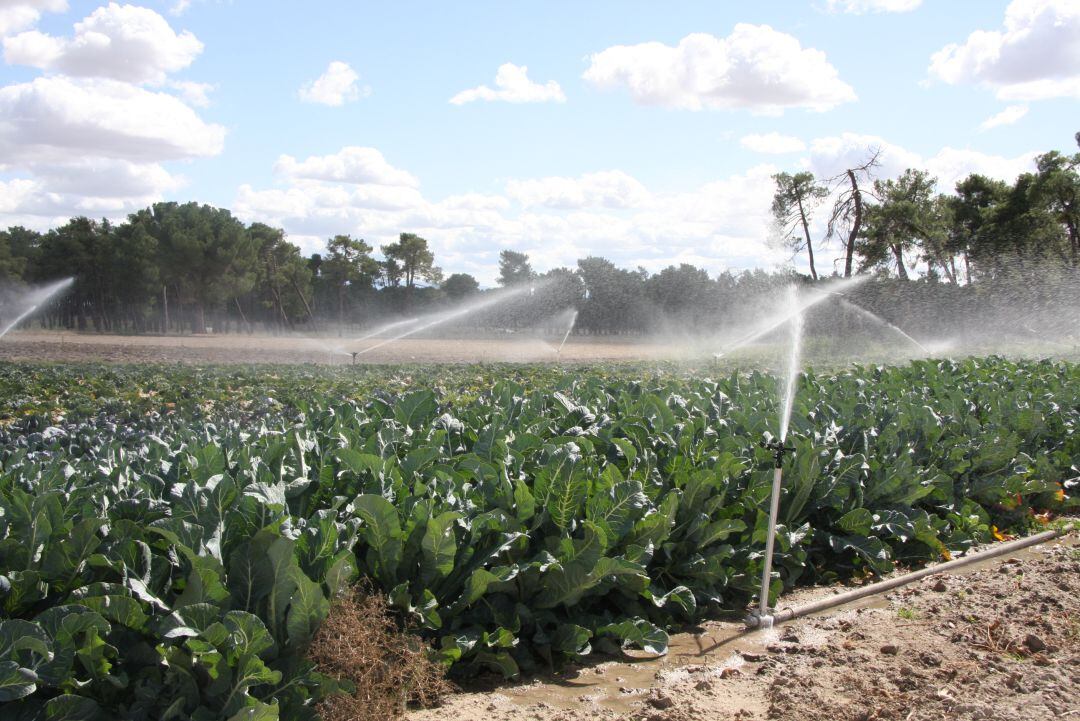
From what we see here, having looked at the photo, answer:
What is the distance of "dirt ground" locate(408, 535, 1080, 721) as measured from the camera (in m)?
3.54

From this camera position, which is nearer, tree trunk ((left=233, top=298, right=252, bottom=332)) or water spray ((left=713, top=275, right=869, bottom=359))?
water spray ((left=713, top=275, right=869, bottom=359))

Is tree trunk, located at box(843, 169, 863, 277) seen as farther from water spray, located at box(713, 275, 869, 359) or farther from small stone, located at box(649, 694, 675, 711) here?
small stone, located at box(649, 694, 675, 711)

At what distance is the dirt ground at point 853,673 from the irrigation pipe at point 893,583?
0.07 meters

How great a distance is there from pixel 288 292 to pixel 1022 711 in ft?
282

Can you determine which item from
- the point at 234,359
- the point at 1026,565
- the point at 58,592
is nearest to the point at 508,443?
the point at 58,592

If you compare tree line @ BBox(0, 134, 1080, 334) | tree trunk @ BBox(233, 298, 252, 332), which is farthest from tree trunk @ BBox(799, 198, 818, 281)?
tree trunk @ BBox(233, 298, 252, 332)

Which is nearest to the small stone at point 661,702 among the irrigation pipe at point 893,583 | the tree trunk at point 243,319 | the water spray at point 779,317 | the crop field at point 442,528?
the crop field at point 442,528

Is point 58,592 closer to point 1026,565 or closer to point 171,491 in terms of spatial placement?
point 171,491

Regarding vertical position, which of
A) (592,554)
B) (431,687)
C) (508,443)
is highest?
(508,443)

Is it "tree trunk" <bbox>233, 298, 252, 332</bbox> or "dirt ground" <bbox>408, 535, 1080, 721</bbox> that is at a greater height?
"tree trunk" <bbox>233, 298, 252, 332</bbox>

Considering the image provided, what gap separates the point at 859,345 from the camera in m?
30.9

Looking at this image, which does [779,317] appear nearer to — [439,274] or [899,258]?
[899,258]

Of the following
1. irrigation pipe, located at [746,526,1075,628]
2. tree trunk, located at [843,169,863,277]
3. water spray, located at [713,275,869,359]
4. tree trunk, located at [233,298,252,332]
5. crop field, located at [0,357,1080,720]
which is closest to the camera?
crop field, located at [0,357,1080,720]

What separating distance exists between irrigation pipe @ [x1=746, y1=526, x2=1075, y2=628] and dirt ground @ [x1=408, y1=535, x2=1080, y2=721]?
0.23ft
